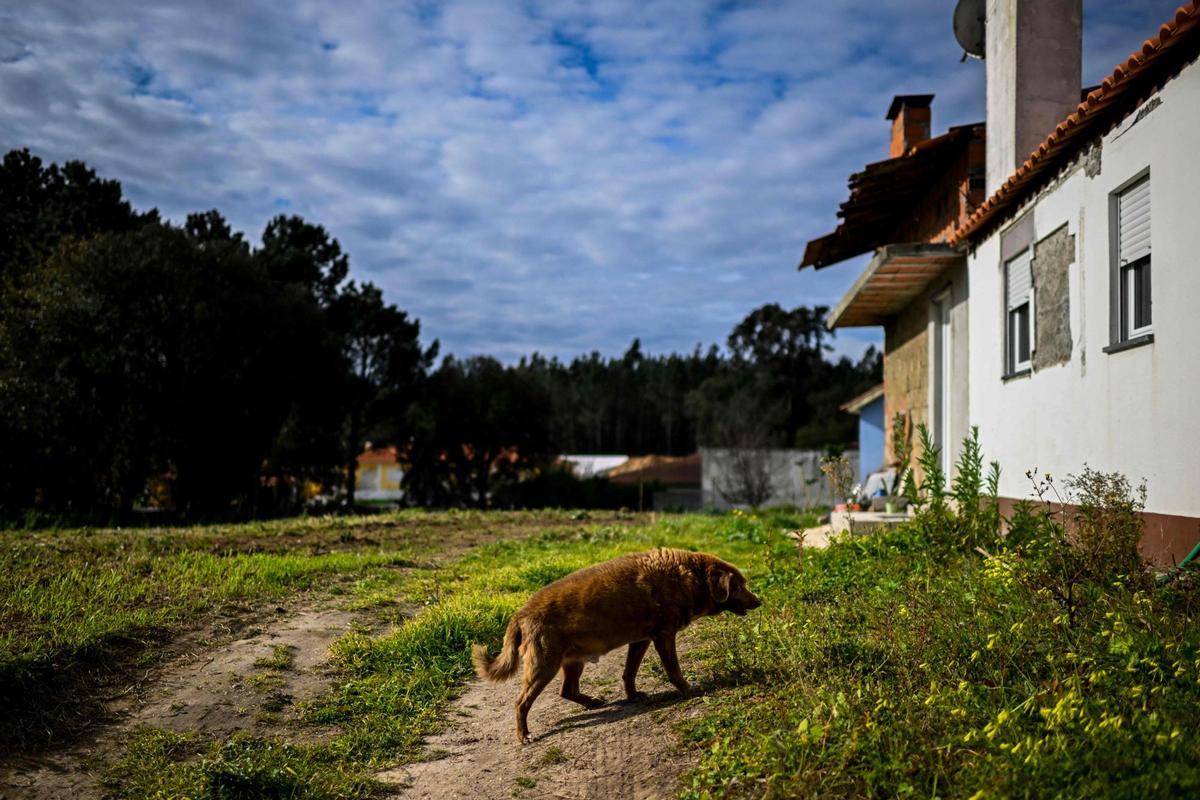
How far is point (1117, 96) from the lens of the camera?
7.75 meters

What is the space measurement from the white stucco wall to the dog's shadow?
396cm

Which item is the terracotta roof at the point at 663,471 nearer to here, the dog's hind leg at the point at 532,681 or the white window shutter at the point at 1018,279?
the white window shutter at the point at 1018,279

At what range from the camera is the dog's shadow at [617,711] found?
236 inches

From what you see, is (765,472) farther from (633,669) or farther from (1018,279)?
(633,669)

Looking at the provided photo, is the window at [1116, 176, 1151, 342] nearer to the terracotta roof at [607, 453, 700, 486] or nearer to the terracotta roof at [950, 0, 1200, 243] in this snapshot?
the terracotta roof at [950, 0, 1200, 243]

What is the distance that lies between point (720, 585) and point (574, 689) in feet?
4.03

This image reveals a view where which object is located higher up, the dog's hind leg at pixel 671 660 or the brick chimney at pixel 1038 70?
the brick chimney at pixel 1038 70

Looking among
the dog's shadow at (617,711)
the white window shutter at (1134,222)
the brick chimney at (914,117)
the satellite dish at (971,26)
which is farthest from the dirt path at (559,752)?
the brick chimney at (914,117)

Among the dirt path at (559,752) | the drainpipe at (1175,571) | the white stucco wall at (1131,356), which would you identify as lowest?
the dirt path at (559,752)

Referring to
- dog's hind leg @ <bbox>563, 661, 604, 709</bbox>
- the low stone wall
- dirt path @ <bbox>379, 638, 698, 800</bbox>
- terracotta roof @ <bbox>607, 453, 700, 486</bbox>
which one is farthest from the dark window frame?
terracotta roof @ <bbox>607, 453, 700, 486</bbox>

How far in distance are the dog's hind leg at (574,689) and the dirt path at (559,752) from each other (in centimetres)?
5

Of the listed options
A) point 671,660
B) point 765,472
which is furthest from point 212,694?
point 765,472

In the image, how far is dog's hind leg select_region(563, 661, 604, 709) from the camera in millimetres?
6355

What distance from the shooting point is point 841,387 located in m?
71.9
